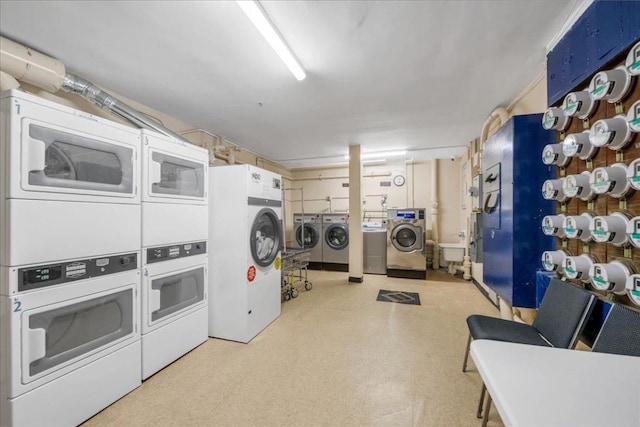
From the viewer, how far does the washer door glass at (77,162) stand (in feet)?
4.42

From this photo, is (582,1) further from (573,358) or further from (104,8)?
(104,8)

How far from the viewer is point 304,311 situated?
10.7 ft

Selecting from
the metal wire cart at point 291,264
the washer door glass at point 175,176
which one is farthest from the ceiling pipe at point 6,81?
the metal wire cart at point 291,264

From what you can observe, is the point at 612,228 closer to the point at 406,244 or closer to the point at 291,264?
the point at 291,264

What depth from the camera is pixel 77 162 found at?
155 cm

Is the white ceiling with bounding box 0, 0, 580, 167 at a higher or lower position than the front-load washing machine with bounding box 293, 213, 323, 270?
higher

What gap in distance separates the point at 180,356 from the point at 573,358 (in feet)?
8.93

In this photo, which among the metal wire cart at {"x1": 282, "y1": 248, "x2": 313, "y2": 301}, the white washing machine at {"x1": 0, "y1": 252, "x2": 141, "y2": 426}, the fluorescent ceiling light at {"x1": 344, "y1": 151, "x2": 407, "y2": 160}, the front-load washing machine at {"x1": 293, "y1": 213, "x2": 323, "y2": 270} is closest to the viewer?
the white washing machine at {"x1": 0, "y1": 252, "x2": 141, "y2": 426}

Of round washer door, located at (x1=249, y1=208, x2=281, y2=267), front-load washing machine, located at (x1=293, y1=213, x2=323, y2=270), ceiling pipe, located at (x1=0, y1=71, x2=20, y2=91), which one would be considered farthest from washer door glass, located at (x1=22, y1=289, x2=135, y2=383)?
front-load washing machine, located at (x1=293, y1=213, x2=323, y2=270)

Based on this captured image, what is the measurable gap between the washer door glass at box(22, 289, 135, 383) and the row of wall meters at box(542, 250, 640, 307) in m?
3.00

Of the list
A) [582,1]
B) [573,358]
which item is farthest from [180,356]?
[582,1]

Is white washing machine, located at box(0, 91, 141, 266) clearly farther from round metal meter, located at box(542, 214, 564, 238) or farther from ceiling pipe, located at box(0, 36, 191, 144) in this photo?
round metal meter, located at box(542, 214, 564, 238)

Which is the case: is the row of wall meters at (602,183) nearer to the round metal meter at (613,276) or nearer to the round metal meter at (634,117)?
the round metal meter at (634,117)

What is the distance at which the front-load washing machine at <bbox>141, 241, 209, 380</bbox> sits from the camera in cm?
192
